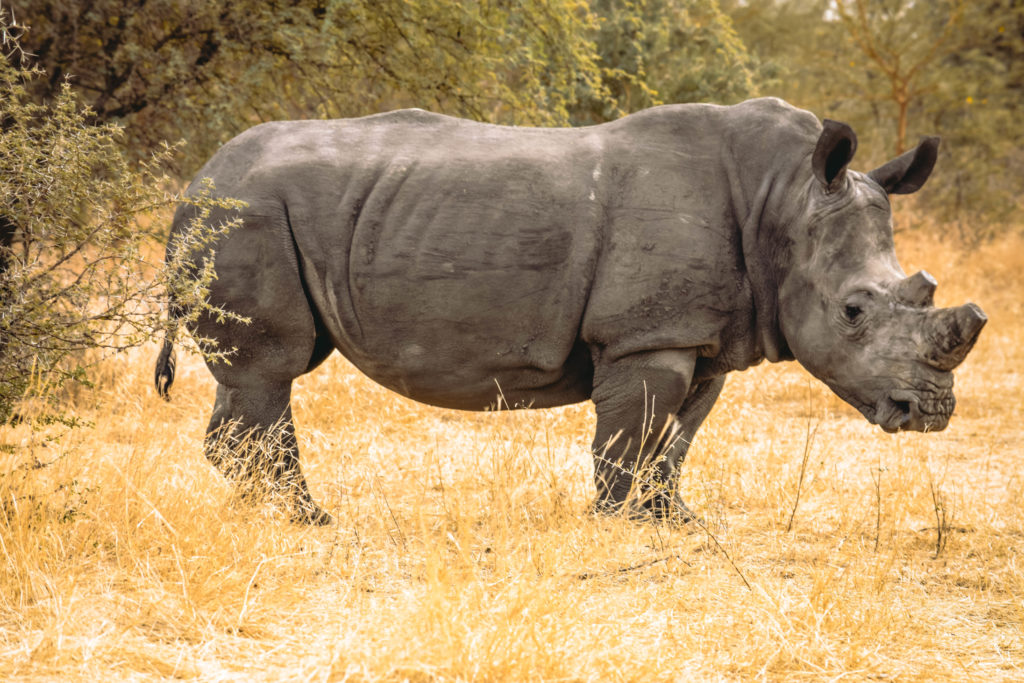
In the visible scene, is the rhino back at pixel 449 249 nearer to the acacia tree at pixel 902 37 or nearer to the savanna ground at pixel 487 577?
the savanna ground at pixel 487 577

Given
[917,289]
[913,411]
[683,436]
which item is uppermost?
[917,289]

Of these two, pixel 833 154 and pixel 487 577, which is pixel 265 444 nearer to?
pixel 487 577

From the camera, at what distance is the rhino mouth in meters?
4.29

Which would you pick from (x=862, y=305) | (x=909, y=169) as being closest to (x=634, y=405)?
(x=862, y=305)

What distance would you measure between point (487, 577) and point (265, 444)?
1.25 meters

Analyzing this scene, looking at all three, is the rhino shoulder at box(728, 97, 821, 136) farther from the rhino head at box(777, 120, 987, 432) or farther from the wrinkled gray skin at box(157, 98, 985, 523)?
the rhino head at box(777, 120, 987, 432)

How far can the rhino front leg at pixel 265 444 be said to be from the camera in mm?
4578

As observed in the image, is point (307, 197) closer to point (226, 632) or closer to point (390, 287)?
point (390, 287)

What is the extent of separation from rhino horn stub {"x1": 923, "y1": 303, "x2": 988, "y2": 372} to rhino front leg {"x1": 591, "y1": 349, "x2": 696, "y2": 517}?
894 mm

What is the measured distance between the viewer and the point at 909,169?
4711mm

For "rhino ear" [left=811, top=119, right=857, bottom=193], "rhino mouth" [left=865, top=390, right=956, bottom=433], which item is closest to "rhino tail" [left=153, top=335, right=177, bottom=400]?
"rhino ear" [left=811, top=119, right=857, bottom=193]

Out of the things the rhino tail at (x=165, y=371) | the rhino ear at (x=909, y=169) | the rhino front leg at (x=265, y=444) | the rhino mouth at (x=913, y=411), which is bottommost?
the rhino tail at (x=165, y=371)

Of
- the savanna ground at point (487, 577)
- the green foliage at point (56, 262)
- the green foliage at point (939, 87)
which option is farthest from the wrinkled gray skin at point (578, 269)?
the green foliage at point (939, 87)

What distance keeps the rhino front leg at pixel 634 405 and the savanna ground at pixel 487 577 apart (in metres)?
0.16
